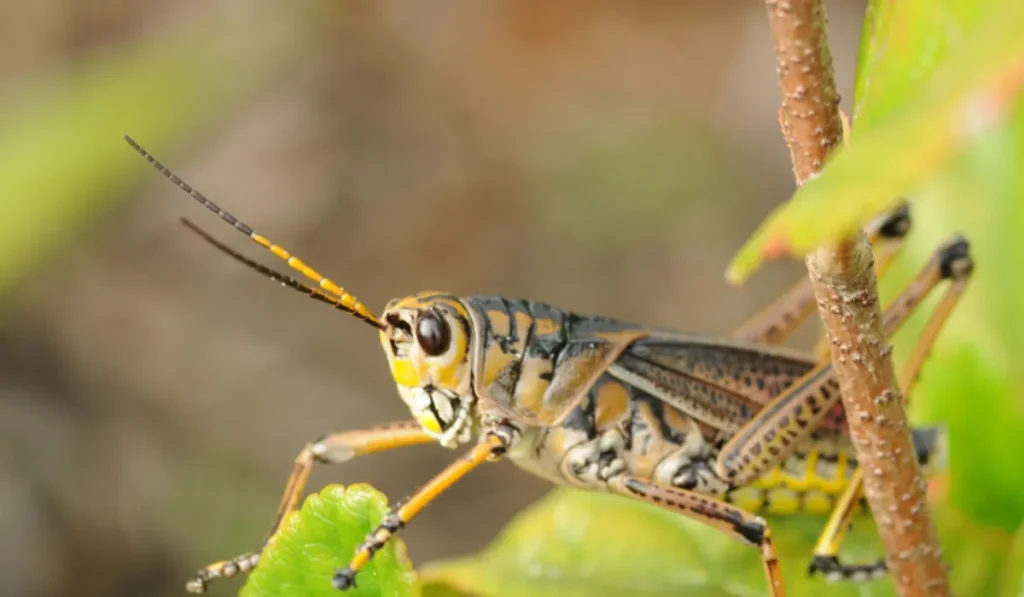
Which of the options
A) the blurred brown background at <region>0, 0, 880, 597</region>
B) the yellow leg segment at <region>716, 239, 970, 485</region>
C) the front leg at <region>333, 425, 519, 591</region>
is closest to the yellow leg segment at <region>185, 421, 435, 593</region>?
the front leg at <region>333, 425, 519, 591</region>

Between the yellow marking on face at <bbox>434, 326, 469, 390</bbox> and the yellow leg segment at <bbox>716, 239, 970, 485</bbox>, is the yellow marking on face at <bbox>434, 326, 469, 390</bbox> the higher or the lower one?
the lower one

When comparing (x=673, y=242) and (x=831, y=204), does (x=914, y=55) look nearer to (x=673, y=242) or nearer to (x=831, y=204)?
(x=831, y=204)

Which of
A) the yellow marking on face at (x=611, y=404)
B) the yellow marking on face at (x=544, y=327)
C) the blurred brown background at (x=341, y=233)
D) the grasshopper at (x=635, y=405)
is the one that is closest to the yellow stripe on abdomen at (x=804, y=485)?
the grasshopper at (x=635, y=405)

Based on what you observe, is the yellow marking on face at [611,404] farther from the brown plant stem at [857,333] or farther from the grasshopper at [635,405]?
the brown plant stem at [857,333]

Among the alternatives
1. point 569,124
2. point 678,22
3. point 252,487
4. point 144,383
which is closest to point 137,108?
point 144,383

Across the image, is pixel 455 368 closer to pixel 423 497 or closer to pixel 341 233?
pixel 423 497

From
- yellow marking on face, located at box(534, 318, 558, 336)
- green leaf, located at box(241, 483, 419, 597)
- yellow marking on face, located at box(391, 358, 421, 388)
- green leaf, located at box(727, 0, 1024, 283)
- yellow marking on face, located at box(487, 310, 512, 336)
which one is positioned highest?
yellow marking on face, located at box(534, 318, 558, 336)

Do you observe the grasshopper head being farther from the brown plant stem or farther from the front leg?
the brown plant stem

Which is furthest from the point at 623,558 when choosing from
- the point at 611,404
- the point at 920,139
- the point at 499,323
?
the point at 920,139

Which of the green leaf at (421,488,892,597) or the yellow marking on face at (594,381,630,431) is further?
the yellow marking on face at (594,381,630,431)
